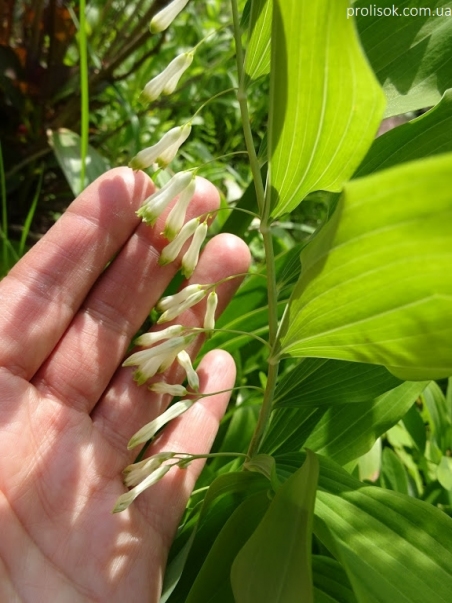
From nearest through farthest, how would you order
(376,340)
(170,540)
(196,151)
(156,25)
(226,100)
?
(376,340), (156,25), (170,540), (196,151), (226,100)

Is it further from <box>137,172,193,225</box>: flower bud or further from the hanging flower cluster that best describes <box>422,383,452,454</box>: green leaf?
<box>137,172,193,225</box>: flower bud

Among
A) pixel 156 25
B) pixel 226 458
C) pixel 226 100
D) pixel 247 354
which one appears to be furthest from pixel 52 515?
pixel 226 100

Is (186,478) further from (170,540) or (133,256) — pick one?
(133,256)

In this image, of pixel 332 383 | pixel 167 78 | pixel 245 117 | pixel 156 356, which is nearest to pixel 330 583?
pixel 332 383

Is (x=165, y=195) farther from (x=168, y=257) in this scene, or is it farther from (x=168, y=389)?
(x=168, y=389)

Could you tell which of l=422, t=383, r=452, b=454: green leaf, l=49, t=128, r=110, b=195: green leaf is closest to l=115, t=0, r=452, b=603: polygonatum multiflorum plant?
l=422, t=383, r=452, b=454: green leaf
